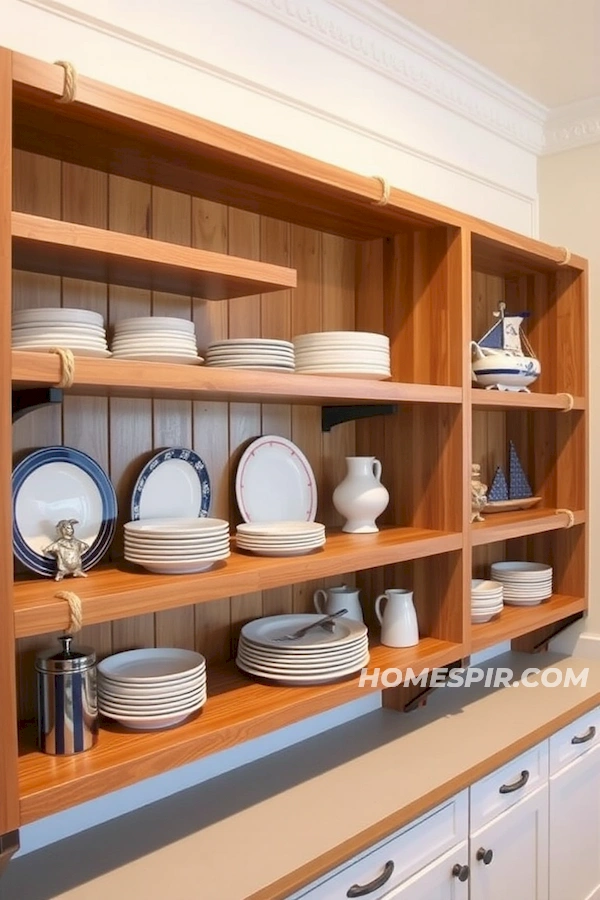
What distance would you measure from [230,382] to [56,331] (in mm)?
303

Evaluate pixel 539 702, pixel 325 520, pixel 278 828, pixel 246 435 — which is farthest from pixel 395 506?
pixel 278 828

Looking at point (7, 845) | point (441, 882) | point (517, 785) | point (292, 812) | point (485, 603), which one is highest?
point (485, 603)

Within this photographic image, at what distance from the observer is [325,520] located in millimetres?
1988

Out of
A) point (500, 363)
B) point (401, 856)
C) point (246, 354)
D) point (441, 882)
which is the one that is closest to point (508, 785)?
point (441, 882)

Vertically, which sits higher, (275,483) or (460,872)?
(275,483)

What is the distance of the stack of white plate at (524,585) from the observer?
7.93ft

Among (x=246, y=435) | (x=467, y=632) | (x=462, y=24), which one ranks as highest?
(x=462, y=24)

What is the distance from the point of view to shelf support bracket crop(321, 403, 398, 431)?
188 centimetres

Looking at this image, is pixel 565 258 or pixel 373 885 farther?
pixel 565 258

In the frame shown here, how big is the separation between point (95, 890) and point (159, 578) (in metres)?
0.51

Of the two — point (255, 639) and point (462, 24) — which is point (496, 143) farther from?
point (255, 639)

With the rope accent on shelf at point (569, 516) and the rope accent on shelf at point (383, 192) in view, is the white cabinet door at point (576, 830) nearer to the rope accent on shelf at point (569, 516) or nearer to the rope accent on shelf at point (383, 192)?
the rope accent on shelf at point (569, 516)

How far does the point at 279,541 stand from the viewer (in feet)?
5.11

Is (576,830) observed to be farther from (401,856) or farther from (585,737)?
(401,856)
